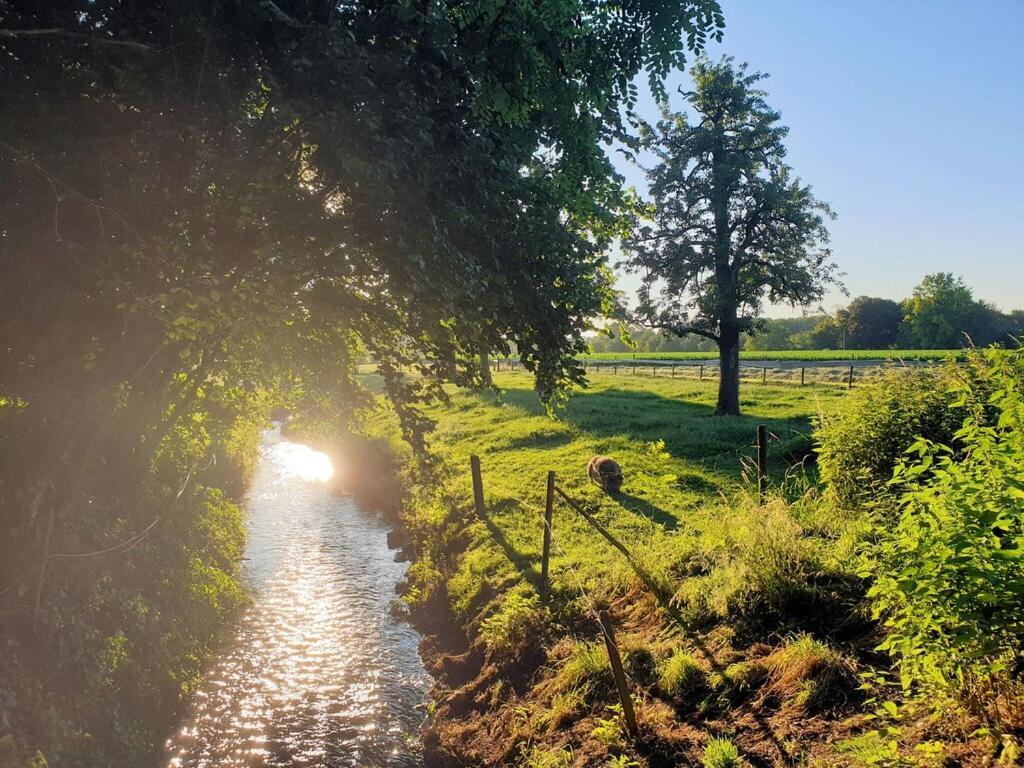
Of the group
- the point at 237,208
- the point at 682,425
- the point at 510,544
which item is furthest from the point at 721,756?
the point at 682,425

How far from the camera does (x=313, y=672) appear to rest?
35.1 feet

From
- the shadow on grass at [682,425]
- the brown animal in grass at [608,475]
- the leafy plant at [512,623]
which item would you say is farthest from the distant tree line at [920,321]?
the leafy plant at [512,623]

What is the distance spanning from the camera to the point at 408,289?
678cm

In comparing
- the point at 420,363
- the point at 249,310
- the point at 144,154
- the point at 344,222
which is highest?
the point at 144,154

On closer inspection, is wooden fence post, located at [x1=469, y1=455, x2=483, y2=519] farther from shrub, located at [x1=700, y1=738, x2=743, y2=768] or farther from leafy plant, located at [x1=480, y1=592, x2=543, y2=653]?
shrub, located at [x1=700, y1=738, x2=743, y2=768]

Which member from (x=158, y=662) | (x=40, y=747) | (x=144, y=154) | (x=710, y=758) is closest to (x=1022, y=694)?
(x=710, y=758)

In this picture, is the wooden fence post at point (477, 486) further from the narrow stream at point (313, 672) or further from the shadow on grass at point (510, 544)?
the narrow stream at point (313, 672)

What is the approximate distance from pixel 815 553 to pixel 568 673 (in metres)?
3.45

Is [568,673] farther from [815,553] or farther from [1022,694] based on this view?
[1022,694]

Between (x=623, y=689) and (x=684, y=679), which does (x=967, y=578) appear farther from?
(x=684, y=679)

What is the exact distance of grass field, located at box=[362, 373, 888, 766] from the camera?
20.2 ft

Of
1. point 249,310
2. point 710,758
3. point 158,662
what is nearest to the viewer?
point 710,758

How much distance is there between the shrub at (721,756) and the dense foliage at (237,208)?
15.7ft

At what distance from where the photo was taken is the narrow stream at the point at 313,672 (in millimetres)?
8664
